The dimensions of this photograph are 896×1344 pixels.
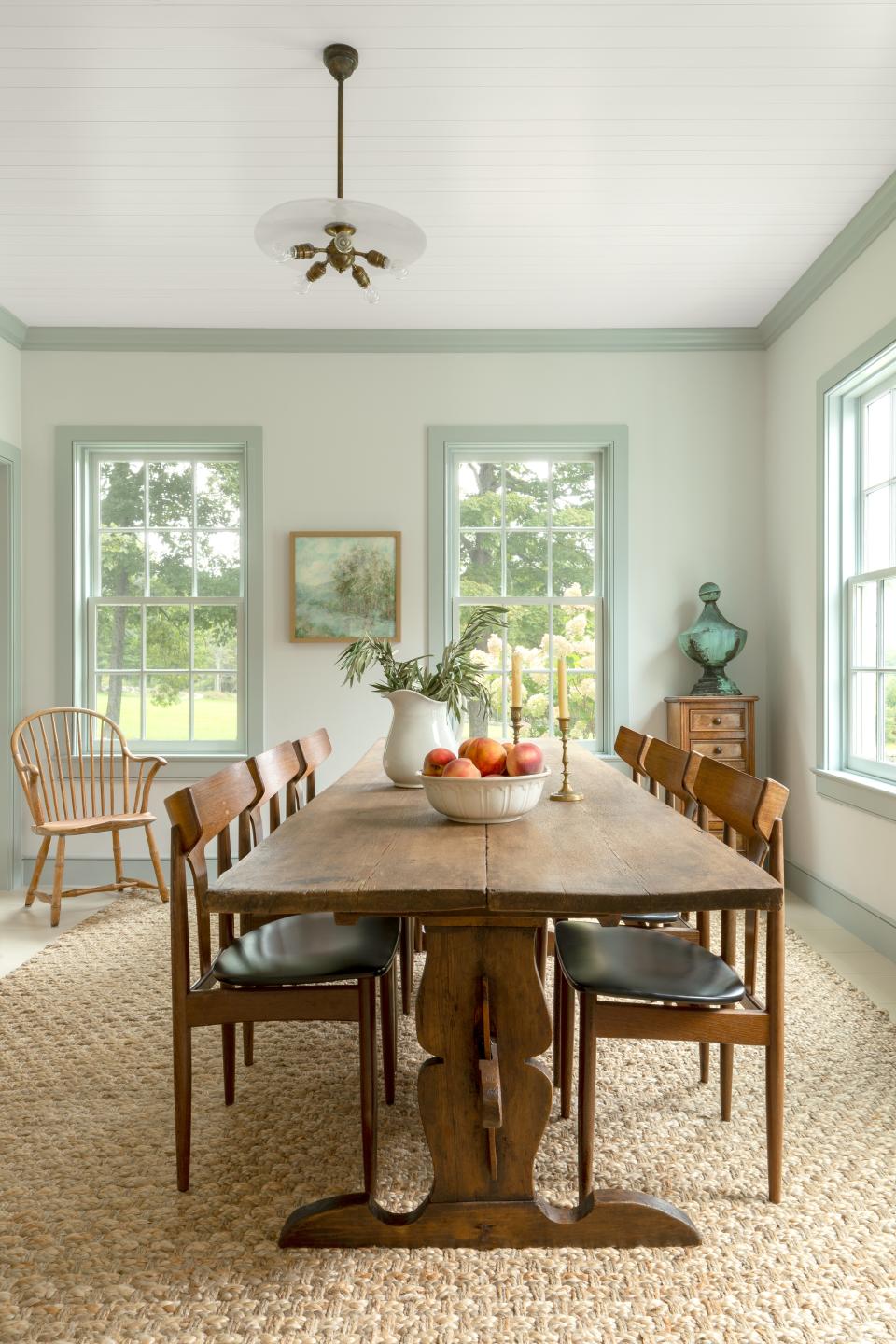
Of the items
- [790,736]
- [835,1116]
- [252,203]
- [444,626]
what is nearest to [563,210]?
[252,203]

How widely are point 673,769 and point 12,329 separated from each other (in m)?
4.06

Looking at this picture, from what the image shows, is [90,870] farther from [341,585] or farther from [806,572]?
[806,572]

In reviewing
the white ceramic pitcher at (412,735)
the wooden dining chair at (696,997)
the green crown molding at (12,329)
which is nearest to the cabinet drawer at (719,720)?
the white ceramic pitcher at (412,735)

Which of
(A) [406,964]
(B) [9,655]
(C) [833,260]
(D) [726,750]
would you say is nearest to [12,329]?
(B) [9,655]

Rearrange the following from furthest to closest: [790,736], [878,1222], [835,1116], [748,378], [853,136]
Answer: [748,378]
[790,736]
[853,136]
[835,1116]
[878,1222]

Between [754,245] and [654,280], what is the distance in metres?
0.49

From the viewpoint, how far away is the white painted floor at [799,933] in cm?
330

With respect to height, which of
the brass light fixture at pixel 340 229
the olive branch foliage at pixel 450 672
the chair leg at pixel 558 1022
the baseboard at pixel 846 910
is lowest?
the baseboard at pixel 846 910

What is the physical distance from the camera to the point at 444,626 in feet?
16.1

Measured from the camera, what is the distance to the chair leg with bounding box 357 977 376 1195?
1.81 meters

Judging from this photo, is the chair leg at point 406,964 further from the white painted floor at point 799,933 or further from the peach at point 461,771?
the white painted floor at point 799,933

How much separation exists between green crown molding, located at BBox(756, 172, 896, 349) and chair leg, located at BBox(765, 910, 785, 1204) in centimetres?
288

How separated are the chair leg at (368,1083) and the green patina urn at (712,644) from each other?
3.21 m

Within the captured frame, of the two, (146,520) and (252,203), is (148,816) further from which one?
(252,203)
